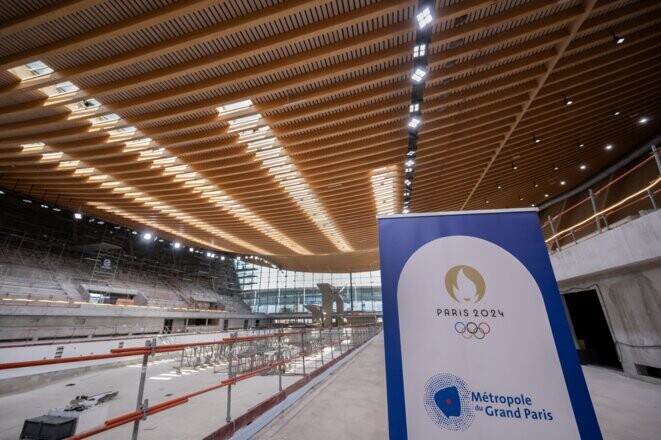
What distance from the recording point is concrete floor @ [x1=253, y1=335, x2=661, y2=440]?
2.65 m

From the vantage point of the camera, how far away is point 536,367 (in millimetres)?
1266

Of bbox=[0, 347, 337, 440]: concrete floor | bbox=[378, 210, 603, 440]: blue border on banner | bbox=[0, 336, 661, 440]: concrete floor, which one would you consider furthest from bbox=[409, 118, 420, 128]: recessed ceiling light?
bbox=[378, 210, 603, 440]: blue border on banner

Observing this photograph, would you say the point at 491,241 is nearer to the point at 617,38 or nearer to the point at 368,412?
the point at 368,412

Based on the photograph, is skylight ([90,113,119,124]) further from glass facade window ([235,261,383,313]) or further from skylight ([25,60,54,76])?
glass facade window ([235,261,383,313])

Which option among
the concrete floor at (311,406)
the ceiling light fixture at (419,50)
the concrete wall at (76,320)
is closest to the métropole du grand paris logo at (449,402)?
the concrete floor at (311,406)

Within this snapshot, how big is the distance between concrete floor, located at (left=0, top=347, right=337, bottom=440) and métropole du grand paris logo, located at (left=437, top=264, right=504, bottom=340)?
162 inches

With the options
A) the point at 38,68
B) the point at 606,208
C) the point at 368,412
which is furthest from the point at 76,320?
the point at 606,208

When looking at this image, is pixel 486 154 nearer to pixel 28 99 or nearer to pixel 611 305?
pixel 611 305

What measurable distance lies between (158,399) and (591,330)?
10.1 meters

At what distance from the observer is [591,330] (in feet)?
22.3

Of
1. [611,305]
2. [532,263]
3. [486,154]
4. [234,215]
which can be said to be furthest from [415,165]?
[532,263]

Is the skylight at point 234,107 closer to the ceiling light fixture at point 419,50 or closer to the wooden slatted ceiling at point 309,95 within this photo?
the wooden slatted ceiling at point 309,95

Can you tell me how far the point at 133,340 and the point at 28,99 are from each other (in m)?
11.8

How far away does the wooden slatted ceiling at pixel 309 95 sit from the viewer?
5867mm
